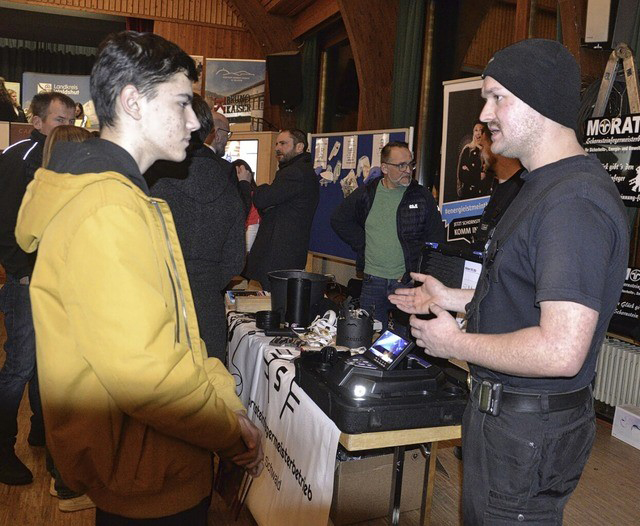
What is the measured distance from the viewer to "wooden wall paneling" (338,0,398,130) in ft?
19.6

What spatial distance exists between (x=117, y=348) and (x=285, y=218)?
3.05m

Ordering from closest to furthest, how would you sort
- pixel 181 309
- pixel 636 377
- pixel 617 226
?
pixel 181 309 < pixel 617 226 < pixel 636 377

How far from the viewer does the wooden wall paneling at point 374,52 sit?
5.97 meters

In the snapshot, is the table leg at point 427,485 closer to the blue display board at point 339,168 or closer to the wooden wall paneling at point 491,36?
the blue display board at point 339,168

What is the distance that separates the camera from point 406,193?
3826 mm

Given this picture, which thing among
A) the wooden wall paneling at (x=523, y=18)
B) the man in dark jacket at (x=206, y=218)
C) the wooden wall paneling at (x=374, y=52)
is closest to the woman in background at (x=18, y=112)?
the wooden wall paneling at (x=374, y=52)

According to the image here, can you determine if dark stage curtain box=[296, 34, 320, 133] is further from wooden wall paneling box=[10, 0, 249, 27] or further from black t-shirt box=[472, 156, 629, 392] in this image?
black t-shirt box=[472, 156, 629, 392]

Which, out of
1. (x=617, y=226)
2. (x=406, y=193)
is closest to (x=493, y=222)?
(x=406, y=193)

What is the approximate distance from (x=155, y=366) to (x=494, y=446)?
0.78 metres

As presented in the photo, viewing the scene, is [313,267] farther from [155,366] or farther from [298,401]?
[155,366]

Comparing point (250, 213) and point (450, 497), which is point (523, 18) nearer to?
point (250, 213)

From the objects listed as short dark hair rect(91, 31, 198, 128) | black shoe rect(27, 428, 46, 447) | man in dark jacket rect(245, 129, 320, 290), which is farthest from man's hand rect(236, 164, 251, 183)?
short dark hair rect(91, 31, 198, 128)

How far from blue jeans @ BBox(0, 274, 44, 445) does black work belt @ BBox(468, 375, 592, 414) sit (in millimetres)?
1916

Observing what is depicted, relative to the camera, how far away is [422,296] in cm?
169
